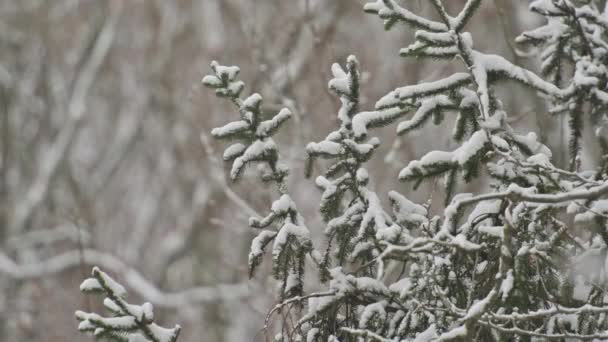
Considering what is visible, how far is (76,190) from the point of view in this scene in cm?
1367

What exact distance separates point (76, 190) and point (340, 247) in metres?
11.7

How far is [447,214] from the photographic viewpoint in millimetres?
2324

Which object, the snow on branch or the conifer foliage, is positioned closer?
the conifer foliage

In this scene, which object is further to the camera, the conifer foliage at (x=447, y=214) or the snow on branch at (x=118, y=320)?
the snow on branch at (x=118, y=320)

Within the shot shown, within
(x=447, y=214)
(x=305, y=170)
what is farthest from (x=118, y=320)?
(x=447, y=214)

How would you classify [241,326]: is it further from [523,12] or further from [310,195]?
[523,12]

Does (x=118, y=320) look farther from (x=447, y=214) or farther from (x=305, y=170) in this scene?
(x=447, y=214)

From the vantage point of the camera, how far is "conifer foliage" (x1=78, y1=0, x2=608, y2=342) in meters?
2.43

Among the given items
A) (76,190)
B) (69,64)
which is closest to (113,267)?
(76,190)

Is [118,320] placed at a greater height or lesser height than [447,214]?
greater

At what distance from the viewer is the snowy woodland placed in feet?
8.15

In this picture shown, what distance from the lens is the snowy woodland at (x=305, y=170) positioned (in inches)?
97.8

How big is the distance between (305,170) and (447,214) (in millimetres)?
838

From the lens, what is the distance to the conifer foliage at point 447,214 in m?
2.43
